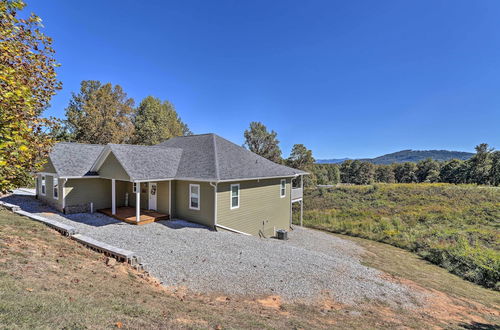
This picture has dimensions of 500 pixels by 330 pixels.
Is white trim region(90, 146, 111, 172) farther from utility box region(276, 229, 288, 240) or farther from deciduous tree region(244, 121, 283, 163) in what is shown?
deciduous tree region(244, 121, 283, 163)

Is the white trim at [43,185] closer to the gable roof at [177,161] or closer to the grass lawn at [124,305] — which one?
the gable roof at [177,161]

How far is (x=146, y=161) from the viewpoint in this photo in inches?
509

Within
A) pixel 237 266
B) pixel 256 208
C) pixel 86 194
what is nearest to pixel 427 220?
pixel 256 208

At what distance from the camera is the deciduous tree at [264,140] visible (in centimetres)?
4088

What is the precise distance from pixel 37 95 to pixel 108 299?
413cm

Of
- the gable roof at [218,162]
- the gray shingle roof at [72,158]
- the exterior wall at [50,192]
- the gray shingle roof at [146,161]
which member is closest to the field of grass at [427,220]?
the gable roof at [218,162]

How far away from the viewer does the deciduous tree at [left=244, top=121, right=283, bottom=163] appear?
40.9m

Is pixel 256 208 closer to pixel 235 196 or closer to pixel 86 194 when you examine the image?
pixel 235 196

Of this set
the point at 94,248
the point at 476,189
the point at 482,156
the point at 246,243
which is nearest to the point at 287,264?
the point at 246,243

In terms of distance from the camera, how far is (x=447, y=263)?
12258 mm

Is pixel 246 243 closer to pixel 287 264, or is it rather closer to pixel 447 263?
pixel 287 264

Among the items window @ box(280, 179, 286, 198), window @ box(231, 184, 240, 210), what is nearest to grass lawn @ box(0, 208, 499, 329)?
window @ box(231, 184, 240, 210)

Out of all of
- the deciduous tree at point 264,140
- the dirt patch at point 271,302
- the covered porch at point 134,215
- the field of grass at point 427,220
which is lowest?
the field of grass at point 427,220

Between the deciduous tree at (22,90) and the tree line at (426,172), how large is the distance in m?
45.0
